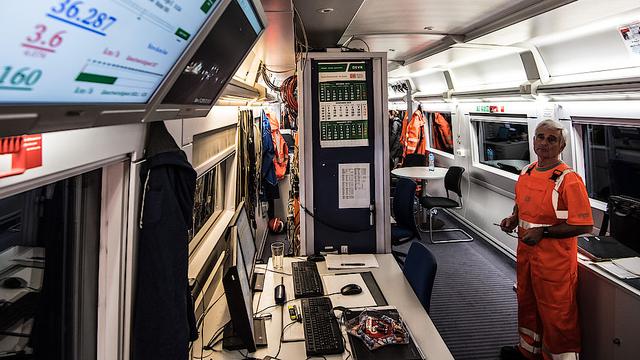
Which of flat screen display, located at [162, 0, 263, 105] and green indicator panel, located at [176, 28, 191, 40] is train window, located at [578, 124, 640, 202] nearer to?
flat screen display, located at [162, 0, 263, 105]

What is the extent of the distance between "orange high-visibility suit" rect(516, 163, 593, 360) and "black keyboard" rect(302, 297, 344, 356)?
172 cm

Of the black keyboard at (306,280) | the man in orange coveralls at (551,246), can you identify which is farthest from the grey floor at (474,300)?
the black keyboard at (306,280)

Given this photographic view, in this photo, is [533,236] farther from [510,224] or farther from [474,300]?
[474,300]

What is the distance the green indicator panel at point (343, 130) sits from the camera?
3.18 m

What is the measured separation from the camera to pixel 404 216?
16.6 feet

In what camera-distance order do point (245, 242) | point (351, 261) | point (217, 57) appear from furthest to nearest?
point (351, 261) → point (245, 242) → point (217, 57)

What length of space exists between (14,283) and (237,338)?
1.11 metres

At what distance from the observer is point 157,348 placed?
4.62ft

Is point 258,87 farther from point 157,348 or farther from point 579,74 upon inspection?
point 157,348

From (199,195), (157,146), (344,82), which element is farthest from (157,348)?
(344,82)

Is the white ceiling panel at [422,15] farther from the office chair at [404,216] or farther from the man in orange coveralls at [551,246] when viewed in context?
the office chair at [404,216]

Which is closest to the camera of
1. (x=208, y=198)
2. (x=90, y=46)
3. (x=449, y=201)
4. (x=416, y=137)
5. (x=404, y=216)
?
(x=90, y=46)

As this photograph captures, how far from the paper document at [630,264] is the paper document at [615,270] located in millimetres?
29

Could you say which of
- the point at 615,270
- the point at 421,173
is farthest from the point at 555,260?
the point at 421,173
